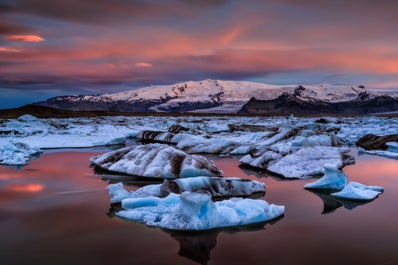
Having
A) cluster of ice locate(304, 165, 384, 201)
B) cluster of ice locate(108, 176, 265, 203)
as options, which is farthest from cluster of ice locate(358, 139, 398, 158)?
cluster of ice locate(108, 176, 265, 203)

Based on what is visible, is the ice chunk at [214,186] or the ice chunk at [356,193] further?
the ice chunk at [356,193]

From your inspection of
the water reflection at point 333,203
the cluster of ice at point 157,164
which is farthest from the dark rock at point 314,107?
the water reflection at point 333,203

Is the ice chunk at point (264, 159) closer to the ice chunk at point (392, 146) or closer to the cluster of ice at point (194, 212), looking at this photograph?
the cluster of ice at point (194, 212)

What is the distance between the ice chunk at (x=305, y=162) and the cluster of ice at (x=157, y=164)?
1.71 meters

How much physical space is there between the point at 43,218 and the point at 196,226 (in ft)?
7.69

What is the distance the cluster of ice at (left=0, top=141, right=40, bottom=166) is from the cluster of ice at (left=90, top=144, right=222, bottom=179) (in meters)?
2.77

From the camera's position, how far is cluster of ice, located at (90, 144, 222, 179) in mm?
8320

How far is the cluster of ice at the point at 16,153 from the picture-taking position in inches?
429

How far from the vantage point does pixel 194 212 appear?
5.13 metres

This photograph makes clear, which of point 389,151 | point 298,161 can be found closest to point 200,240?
point 298,161

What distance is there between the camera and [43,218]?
18.5 ft

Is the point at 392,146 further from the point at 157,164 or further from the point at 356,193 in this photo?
the point at 157,164

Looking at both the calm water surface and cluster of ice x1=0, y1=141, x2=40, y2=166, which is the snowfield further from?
the calm water surface

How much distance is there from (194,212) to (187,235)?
38 centimetres
